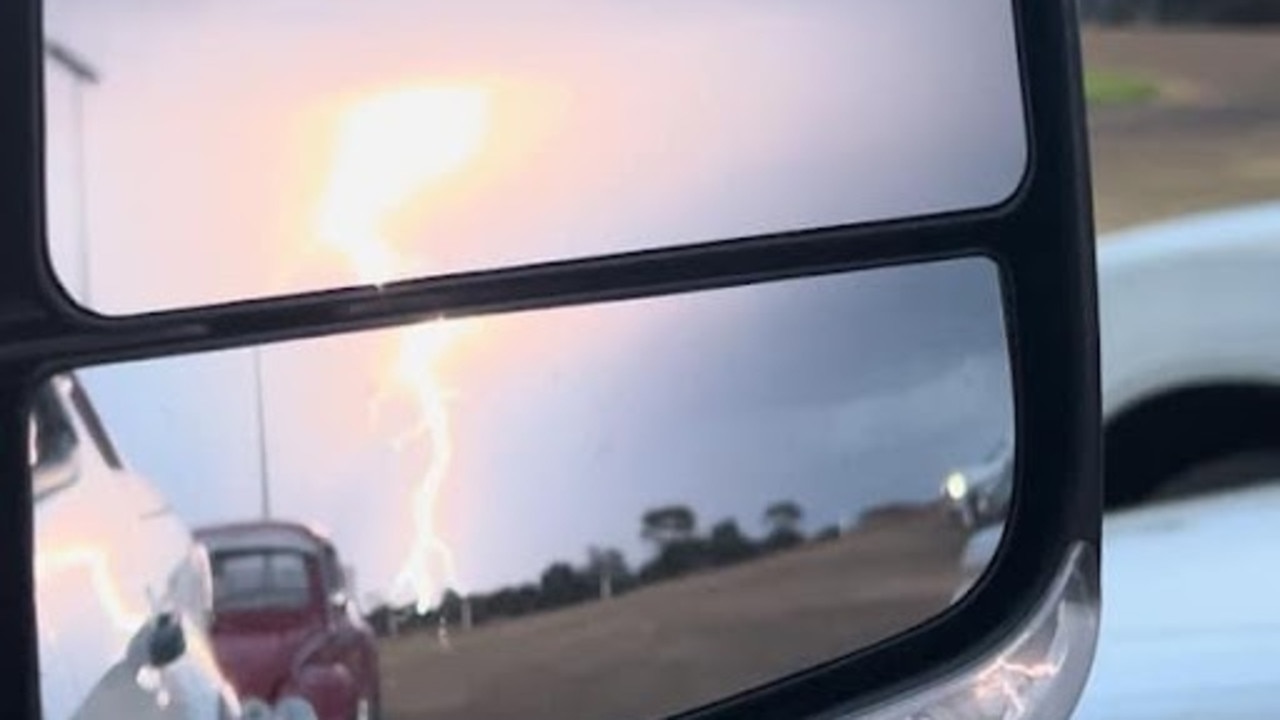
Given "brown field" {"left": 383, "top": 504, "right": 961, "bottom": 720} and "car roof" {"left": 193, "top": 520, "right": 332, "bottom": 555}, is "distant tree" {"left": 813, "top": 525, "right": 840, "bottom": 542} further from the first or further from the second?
"car roof" {"left": 193, "top": 520, "right": 332, "bottom": 555}

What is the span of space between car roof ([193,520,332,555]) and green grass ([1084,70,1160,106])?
15.6m

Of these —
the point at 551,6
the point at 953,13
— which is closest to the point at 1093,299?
the point at 953,13

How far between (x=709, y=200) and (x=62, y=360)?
459mm

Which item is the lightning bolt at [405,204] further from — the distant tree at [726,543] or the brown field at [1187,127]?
the brown field at [1187,127]

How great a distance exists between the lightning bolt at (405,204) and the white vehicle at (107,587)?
0.46 feet

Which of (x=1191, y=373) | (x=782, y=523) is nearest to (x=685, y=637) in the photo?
(x=782, y=523)

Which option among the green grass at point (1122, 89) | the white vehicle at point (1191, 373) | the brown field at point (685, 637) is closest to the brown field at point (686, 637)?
the brown field at point (685, 637)

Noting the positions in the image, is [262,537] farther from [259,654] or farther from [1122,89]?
[1122,89]

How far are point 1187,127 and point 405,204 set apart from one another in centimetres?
1514

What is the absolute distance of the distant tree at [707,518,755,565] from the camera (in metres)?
1.93

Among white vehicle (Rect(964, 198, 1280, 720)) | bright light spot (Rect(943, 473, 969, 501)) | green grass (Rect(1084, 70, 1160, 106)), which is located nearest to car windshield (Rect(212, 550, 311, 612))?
bright light spot (Rect(943, 473, 969, 501))

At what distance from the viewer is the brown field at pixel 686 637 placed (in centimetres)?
184

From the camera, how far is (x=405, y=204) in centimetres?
179

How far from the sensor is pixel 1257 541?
3389 millimetres
